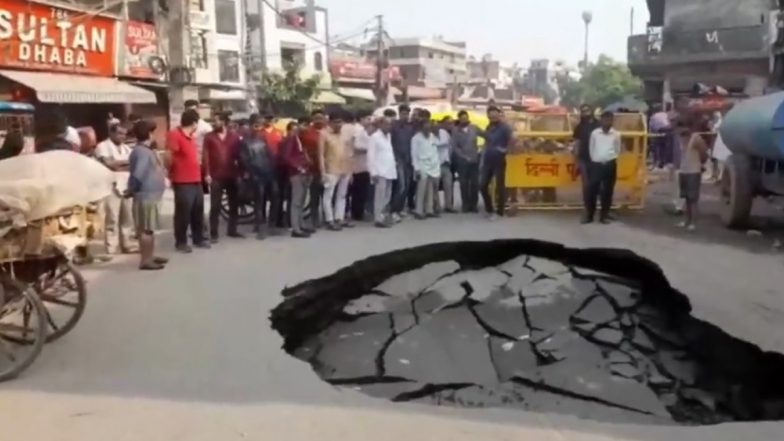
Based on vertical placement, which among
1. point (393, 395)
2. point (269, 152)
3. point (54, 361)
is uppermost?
point (269, 152)

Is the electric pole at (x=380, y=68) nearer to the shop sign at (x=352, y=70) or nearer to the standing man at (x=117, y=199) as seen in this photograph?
the shop sign at (x=352, y=70)

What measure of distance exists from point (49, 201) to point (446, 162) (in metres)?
6.91

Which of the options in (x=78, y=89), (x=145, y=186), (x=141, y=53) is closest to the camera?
(x=145, y=186)

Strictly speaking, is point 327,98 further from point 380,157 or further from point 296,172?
point 296,172

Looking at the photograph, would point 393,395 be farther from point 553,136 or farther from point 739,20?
point 739,20

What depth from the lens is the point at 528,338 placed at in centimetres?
791

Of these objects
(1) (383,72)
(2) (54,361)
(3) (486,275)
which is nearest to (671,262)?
(3) (486,275)

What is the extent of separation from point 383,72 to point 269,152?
3748cm

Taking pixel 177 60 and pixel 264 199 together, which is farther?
pixel 177 60

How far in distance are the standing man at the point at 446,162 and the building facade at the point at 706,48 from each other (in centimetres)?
1709

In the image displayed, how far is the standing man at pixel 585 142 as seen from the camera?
1058cm

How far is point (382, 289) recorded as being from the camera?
8547 mm

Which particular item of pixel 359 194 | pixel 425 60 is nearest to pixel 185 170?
pixel 359 194

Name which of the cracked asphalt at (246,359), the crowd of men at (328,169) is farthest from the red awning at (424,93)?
the cracked asphalt at (246,359)
